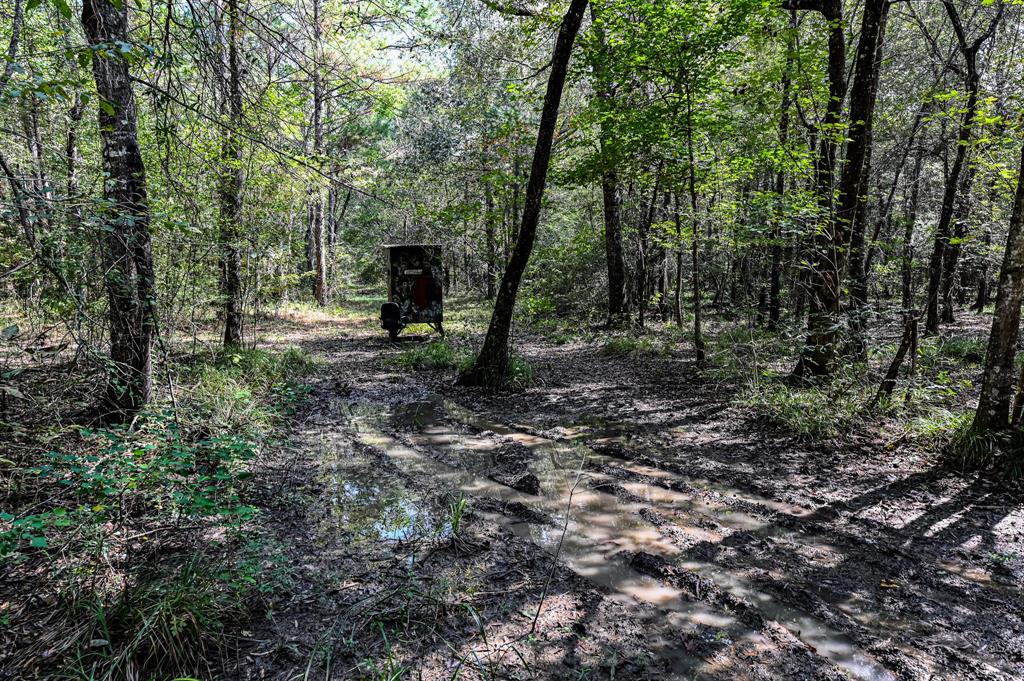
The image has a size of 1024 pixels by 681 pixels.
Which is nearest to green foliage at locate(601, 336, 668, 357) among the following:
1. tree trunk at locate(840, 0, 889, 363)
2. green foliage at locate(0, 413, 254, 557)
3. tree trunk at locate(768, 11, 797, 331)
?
tree trunk at locate(768, 11, 797, 331)

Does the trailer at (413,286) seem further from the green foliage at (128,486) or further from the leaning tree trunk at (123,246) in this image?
the green foliage at (128,486)

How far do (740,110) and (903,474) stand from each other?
990 centimetres

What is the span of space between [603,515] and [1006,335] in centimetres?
424

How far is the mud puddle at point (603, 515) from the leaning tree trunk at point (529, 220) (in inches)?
52.2

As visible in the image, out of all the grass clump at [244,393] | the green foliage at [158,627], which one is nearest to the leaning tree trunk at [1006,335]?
the green foliage at [158,627]

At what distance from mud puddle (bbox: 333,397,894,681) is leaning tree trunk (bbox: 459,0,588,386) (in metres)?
1.33

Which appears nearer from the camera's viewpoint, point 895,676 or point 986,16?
A: point 895,676

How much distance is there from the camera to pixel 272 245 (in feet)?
29.5

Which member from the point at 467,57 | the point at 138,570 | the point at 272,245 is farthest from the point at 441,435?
the point at 467,57

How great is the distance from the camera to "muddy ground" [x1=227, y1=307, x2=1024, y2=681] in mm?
2623

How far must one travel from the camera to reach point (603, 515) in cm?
416

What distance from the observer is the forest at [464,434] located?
2.67m

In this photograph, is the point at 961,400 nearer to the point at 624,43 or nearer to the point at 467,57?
the point at 624,43

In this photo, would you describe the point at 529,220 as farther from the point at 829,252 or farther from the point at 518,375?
the point at 829,252
